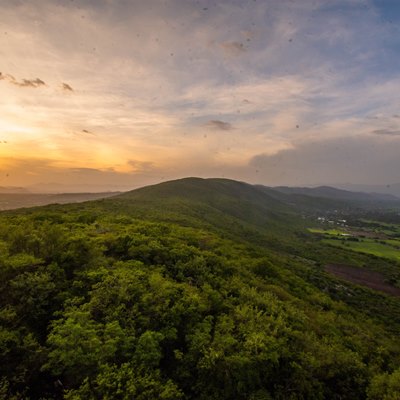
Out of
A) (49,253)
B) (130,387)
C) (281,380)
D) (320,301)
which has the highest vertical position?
(49,253)

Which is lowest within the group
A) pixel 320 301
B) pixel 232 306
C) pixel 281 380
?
pixel 320 301

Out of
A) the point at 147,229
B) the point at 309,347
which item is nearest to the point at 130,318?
the point at 309,347

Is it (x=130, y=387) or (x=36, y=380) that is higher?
(x=130, y=387)

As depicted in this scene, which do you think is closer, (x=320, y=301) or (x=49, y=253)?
(x=49, y=253)

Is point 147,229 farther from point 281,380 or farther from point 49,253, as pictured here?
point 281,380

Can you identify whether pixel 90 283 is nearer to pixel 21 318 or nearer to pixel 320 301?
pixel 21 318

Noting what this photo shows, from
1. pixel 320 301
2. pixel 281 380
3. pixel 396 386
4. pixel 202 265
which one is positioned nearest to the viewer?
pixel 396 386

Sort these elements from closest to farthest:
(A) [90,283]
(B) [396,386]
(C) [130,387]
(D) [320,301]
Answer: (C) [130,387]
(B) [396,386]
(A) [90,283]
(D) [320,301]

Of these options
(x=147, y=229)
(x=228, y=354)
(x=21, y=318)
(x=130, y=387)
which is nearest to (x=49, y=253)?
(x=21, y=318)

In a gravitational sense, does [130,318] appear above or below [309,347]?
above
